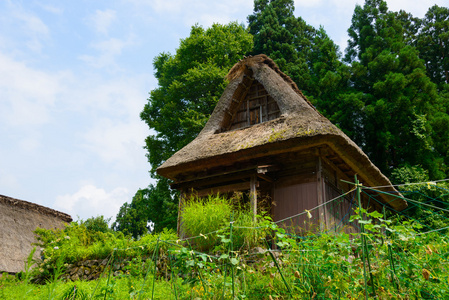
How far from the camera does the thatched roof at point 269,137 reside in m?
6.84

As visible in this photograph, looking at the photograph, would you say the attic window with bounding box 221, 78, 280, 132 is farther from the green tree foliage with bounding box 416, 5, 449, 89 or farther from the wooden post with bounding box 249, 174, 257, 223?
the green tree foliage with bounding box 416, 5, 449, 89

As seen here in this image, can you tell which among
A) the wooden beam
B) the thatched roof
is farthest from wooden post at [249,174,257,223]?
the thatched roof

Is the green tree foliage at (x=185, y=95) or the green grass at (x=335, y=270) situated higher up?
the green tree foliage at (x=185, y=95)

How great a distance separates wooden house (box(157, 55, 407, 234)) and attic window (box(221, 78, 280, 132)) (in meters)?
0.11

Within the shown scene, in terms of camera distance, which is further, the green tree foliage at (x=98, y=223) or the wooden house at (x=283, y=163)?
the green tree foliage at (x=98, y=223)

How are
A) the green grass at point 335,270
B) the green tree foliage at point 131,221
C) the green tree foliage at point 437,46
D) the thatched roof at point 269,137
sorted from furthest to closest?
the green tree foliage at point 131,221 → the green tree foliage at point 437,46 → the thatched roof at point 269,137 → the green grass at point 335,270

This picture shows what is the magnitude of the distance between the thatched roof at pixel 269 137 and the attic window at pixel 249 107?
4.4 inches

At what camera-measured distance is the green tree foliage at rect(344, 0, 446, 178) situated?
1398cm

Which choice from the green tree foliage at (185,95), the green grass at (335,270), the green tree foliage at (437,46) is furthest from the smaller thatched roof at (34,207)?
the green tree foliage at (437,46)

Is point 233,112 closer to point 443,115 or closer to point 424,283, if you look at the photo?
point 424,283

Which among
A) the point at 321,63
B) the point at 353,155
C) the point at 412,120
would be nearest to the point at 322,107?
the point at 321,63

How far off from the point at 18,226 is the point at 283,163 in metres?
11.5

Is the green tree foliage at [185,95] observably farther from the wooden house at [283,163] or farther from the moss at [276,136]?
the moss at [276,136]

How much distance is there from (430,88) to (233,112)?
919 centimetres
